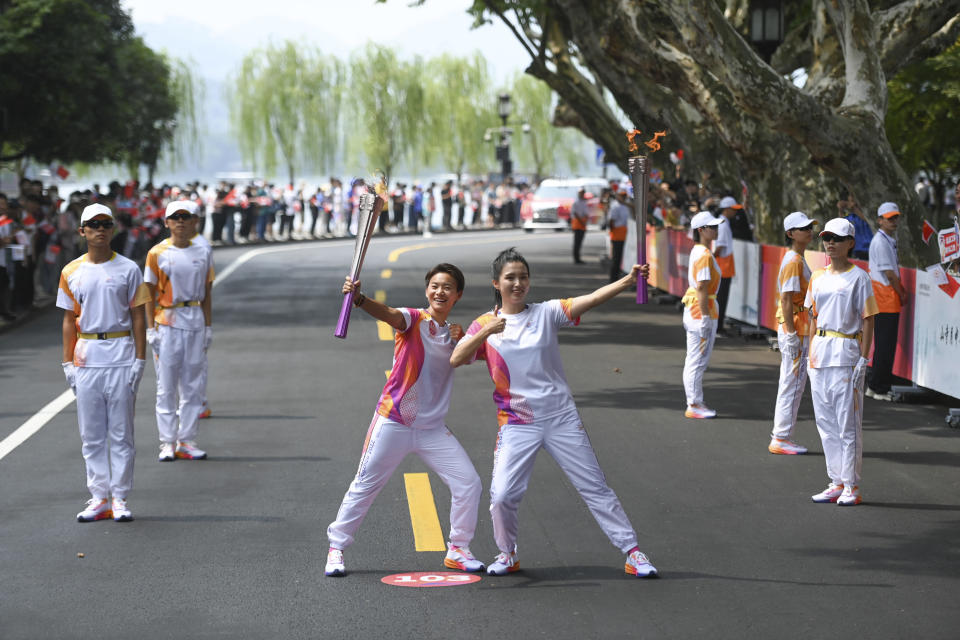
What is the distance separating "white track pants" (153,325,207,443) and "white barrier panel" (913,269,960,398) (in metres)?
6.69

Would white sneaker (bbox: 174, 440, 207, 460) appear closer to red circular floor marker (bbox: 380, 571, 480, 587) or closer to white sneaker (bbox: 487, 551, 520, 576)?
red circular floor marker (bbox: 380, 571, 480, 587)

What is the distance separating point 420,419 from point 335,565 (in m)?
0.90

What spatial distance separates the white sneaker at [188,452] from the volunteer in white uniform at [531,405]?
4.07 meters

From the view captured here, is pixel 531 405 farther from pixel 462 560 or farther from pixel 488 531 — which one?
pixel 488 531

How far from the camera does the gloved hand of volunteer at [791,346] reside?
10.5 metres

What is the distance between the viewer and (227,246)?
A: 4178cm

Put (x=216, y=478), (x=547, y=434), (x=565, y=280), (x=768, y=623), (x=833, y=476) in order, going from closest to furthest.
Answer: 1. (x=768, y=623)
2. (x=547, y=434)
3. (x=833, y=476)
4. (x=216, y=478)
5. (x=565, y=280)

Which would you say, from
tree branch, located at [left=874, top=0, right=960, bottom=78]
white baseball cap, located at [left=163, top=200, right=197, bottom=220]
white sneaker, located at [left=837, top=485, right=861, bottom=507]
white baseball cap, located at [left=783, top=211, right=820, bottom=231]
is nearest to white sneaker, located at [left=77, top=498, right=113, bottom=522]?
white baseball cap, located at [left=163, top=200, right=197, bottom=220]

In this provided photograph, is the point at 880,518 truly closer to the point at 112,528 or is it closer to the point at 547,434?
the point at 547,434

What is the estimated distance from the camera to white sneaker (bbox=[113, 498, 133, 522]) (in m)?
8.31

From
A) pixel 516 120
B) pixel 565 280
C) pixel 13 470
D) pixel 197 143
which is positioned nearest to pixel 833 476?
pixel 13 470

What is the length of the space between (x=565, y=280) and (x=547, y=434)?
71.1ft

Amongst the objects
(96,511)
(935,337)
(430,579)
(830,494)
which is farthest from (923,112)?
(430,579)

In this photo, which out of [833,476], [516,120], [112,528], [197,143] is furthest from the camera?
[516,120]
